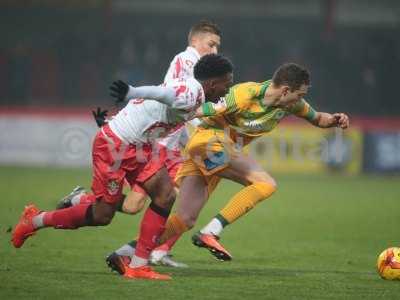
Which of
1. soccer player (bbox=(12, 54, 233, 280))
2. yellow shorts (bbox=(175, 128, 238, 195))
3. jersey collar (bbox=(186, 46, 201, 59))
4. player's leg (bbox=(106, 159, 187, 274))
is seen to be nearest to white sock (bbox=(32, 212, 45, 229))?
soccer player (bbox=(12, 54, 233, 280))

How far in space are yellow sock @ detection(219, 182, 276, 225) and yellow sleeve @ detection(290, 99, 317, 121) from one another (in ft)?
2.64

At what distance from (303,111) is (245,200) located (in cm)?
110

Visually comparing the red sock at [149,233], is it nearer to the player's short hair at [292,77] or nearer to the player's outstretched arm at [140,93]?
the player's outstretched arm at [140,93]

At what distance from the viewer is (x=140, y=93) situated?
731 cm

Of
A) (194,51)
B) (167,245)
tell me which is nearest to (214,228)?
(167,245)

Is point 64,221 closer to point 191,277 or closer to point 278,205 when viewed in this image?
point 191,277

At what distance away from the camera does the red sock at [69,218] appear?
326 inches

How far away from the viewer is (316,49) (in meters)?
24.0

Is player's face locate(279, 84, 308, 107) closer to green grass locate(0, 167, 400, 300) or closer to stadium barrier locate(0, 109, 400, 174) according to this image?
green grass locate(0, 167, 400, 300)

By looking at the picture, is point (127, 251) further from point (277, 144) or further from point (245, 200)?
point (277, 144)

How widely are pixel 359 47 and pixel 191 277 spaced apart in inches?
684

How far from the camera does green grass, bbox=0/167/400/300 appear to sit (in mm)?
7594

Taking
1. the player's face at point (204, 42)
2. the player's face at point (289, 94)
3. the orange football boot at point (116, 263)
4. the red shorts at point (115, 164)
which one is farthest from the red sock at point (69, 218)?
the player's face at point (204, 42)

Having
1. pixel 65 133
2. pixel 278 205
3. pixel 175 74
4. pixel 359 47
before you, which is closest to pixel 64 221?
pixel 175 74
